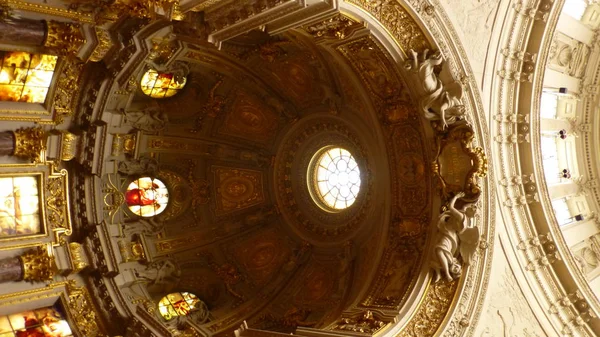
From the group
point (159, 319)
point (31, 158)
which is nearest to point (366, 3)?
point (31, 158)

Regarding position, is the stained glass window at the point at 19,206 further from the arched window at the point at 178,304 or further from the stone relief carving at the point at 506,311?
the stone relief carving at the point at 506,311

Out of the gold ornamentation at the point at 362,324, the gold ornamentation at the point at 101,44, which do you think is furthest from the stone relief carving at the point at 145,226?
the gold ornamentation at the point at 362,324

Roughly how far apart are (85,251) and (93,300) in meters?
1.25

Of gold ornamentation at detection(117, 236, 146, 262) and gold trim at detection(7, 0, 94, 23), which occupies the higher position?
gold trim at detection(7, 0, 94, 23)

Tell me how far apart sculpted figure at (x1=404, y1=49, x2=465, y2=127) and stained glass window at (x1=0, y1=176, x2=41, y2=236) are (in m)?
8.93

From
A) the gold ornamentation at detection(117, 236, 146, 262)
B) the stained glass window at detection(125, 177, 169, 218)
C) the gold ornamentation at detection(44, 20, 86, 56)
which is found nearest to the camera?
the gold ornamentation at detection(44, 20, 86, 56)

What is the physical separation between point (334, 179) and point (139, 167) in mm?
5705

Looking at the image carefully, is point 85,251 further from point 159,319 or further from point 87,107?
point 87,107

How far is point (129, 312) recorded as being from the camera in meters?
14.3

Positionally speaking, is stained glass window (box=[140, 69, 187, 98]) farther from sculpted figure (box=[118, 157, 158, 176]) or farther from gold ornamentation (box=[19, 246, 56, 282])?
gold ornamentation (box=[19, 246, 56, 282])

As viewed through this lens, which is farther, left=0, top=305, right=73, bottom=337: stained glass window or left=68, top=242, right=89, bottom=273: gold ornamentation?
left=68, top=242, right=89, bottom=273: gold ornamentation

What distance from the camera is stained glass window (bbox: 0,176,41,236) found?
12805mm

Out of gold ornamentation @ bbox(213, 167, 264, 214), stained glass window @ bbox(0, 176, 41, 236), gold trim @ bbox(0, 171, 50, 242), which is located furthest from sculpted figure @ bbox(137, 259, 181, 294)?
stained glass window @ bbox(0, 176, 41, 236)

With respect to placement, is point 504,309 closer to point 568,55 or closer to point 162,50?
point 568,55
